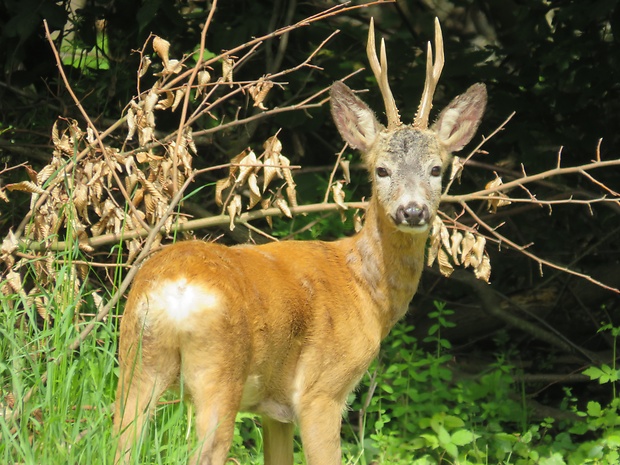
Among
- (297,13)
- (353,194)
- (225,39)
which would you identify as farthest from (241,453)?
(297,13)

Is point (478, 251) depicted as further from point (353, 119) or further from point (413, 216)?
point (353, 119)

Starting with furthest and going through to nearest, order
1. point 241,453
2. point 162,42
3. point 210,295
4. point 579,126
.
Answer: point 579,126
point 241,453
point 162,42
point 210,295

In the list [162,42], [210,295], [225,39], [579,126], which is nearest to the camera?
[210,295]

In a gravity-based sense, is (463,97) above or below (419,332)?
above

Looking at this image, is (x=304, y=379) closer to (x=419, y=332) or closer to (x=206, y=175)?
(x=206, y=175)

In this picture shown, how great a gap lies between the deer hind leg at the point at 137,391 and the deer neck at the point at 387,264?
4.12ft

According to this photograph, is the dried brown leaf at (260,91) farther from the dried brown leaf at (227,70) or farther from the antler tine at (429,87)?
the antler tine at (429,87)

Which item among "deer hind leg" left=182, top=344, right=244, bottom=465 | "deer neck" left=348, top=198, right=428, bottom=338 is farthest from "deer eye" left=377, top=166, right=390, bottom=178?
"deer hind leg" left=182, top=344, right=244, bottom=465

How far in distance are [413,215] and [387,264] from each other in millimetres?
407

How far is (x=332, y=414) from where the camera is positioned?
4.50m

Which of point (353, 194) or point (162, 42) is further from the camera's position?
point (353, 194)

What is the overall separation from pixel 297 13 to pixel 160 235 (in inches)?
89.1

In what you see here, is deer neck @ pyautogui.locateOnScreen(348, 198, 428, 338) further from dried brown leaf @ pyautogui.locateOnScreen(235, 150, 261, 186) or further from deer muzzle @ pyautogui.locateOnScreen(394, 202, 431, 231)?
dried brown leaf @ pyautogui.locateOnScreen(235, 150, 261, 186)

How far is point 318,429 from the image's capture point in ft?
14.6
